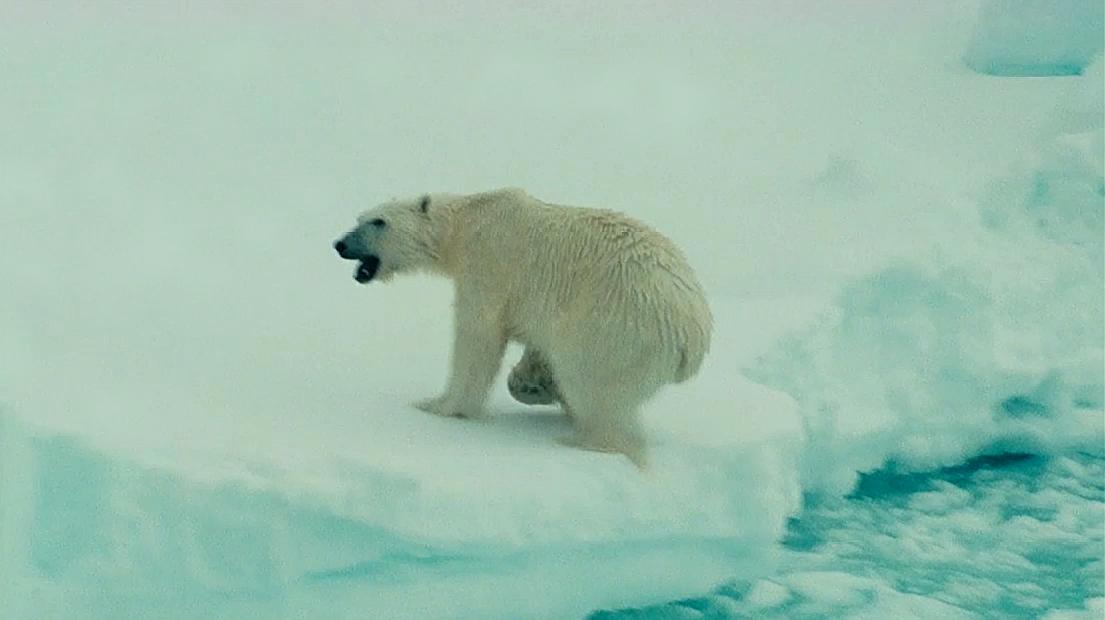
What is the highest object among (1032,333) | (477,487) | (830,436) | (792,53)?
(792,53)

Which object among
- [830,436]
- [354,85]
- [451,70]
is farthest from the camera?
[451,70]

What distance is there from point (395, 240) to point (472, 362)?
42 cm

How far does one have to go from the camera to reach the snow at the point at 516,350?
3.16m

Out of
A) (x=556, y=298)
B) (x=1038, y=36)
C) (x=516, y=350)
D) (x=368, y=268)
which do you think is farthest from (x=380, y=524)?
(x=1038, y=36)

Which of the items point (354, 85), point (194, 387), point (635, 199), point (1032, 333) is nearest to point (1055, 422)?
point (1032, 333)

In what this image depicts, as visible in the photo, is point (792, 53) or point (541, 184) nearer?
point (541, 184)

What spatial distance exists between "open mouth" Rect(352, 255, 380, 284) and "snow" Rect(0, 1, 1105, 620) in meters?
0.32

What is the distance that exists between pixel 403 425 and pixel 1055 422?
2936 mm

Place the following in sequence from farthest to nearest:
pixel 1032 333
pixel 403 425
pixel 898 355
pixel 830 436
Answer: pixel 1032 333 → pixel 898 355 → pixel 830 436 → pixel 403 425

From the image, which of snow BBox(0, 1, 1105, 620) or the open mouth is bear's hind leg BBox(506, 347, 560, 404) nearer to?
snow BBox(0, 1, 1105, 620)

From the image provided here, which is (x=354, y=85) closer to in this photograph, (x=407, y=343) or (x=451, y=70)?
(x=451, y=70)

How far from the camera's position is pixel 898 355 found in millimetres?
5219

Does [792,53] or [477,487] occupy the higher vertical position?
[792,53]

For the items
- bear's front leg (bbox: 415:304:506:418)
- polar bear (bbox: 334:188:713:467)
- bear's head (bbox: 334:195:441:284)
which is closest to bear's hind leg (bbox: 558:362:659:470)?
polar bear (bbox: 334:188:713:467)
